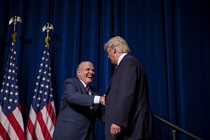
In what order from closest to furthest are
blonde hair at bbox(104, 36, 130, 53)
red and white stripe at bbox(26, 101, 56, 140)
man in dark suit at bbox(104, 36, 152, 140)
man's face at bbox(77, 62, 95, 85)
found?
man in dark suit at bbox(104, 36, 152, 140), blonde hair at bbox(104, 36, 130, 53), man's face at bbox(77, 62, 95, 85), red and white stripe at bbox(26, 101, 56, 140)

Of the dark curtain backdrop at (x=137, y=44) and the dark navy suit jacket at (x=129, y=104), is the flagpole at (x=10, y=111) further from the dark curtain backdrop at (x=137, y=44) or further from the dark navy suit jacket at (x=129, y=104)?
the dark navy suit jacket at (x=129, y=104)

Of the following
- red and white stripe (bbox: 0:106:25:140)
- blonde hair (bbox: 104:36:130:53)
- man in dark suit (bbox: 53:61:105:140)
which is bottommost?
red and white stripe (bbox: 0:106:25:140)

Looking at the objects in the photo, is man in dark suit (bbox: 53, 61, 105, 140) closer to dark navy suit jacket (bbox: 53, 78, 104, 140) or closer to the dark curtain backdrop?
dark navy suit jacket (bbox: 53, 78, 104, 140)

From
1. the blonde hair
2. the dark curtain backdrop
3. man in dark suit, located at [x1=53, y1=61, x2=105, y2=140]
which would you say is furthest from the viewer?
the dark curtain backdrop

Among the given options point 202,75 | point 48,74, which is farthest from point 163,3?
point 48,74

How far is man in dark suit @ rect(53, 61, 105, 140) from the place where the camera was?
293 cm

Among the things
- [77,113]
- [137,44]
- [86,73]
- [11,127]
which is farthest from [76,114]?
[137,44]

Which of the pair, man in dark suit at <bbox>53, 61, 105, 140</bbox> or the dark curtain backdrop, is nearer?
man in dark suit at <bbox>53, 61, 105, 140</bbox>

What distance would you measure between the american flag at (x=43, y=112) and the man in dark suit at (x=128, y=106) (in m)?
1.59

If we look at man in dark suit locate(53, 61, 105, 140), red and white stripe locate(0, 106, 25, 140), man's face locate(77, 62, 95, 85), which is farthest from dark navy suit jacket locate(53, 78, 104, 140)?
red and white stripe locate(0, 106, 25, 140)

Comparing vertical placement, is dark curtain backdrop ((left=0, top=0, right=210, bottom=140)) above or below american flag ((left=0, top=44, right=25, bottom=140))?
above

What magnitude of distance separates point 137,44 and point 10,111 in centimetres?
220

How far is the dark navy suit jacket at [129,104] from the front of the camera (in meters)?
2.28

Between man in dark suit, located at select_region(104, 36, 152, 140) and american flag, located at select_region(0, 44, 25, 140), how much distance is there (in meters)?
1.71
